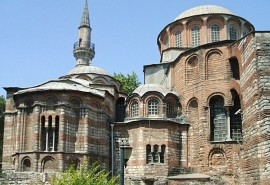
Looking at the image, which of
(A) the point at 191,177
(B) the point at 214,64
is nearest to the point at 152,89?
(B) the point at 214,64

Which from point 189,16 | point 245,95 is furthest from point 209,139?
point 189,16

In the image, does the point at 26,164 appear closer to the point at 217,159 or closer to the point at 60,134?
the point at 60,134

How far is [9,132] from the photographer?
26.0 m

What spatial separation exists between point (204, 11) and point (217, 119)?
1022cm

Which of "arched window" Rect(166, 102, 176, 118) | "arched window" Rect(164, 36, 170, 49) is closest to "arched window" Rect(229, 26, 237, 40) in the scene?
"arched window" Rect(164, 36, 170, 49)

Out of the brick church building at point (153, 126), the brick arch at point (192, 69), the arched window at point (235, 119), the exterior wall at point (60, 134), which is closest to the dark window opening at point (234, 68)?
the brick church building at point (153, 126)

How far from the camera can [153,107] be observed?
1031 inches

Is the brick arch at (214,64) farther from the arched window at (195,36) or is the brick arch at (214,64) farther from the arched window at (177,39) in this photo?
the arched window at (177,39)

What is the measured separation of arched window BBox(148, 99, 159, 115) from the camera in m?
26.1

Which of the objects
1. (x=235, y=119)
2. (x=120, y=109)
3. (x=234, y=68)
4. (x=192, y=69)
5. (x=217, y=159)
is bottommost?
(x=217, y=159)

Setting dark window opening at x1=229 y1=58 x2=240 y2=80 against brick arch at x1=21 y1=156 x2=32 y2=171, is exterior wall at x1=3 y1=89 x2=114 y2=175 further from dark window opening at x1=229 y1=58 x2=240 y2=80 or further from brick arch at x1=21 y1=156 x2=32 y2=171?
dark window opening at x1=229 y1=58 x2=240 y2=80

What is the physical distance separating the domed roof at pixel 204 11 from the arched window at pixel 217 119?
8716mm

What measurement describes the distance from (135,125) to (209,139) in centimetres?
459

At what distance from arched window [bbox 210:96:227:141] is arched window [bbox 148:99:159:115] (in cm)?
348
